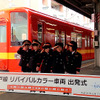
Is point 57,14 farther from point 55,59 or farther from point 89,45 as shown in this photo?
point 55,59

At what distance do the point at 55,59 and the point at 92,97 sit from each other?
1.45 meters

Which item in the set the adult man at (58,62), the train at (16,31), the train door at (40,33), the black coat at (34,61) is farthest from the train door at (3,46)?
the adult man at (58,62)

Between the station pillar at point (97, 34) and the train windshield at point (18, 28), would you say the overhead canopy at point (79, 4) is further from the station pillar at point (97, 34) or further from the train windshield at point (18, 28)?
the train windshield at point (18, 28)

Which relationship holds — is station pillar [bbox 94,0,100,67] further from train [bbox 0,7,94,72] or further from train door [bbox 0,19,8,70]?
train door [bbox 0,19,8,70]

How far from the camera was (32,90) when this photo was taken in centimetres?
508

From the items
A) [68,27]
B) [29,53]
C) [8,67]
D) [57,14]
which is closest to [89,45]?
[68,27]

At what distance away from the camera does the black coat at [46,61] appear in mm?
5629

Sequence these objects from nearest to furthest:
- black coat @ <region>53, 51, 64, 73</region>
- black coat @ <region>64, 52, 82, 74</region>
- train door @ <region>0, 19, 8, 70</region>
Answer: black coat @ <region>64, 52, 82, 74</region> < black coat @ <region>53, 51, 64, 73</region> < train door @ <region>0, 19, 8, 70</region>

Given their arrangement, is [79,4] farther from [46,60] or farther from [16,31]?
[46,60]

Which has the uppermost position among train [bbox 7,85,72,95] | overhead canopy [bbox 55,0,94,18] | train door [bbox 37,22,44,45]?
overhead canopy [bbox 55,0,94,18]

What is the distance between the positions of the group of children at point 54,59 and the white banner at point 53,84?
53 centimetres

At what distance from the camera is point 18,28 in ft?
26.0

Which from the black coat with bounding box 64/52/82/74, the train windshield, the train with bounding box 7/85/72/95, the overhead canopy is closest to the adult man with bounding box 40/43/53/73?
the black coat with bounding box 64/52/82/74

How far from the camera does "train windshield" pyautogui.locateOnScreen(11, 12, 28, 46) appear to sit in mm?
7859
